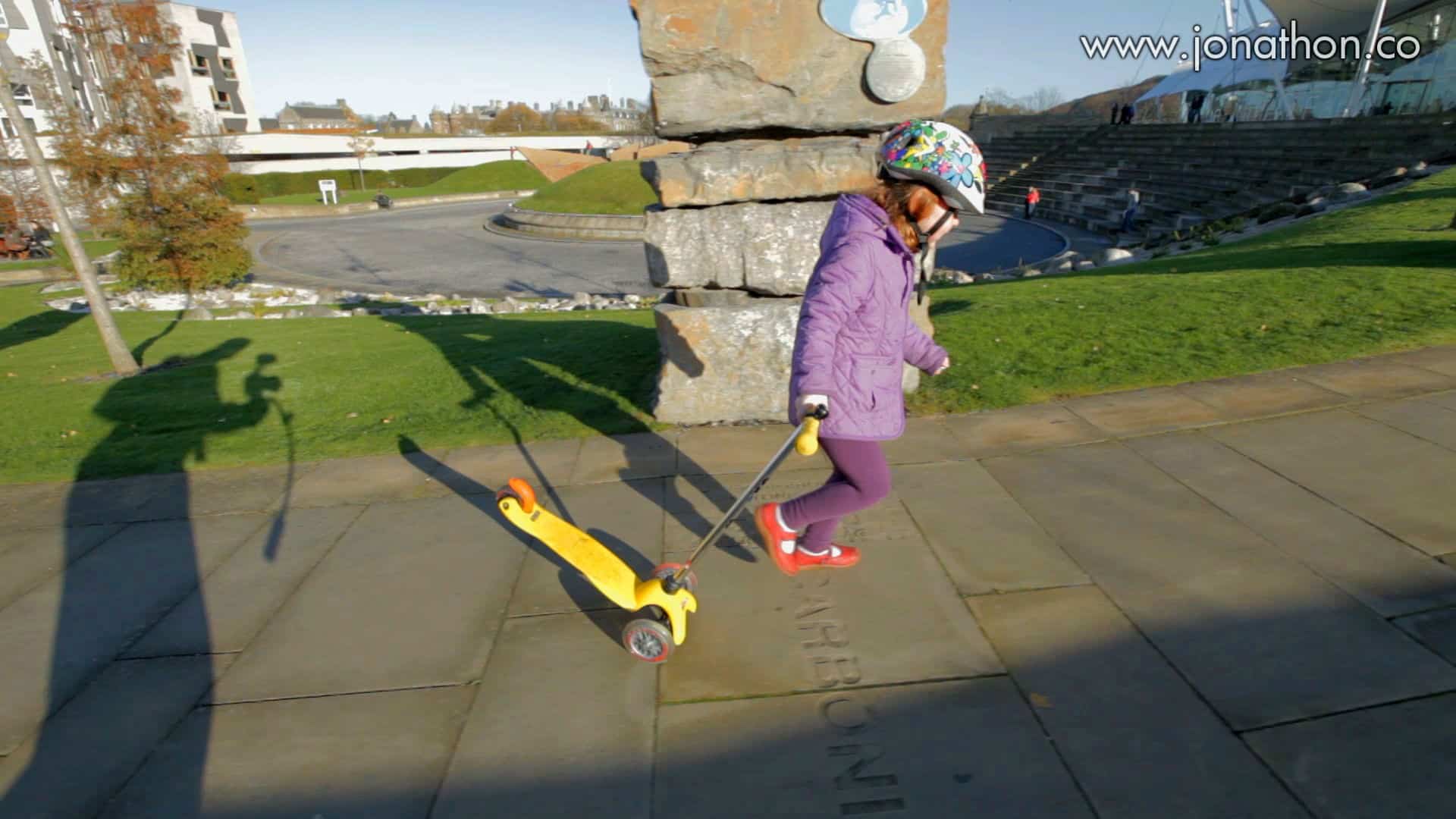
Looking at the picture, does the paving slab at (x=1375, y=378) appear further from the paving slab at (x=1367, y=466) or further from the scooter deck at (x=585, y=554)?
the scooter deck at (x=585, y=554)

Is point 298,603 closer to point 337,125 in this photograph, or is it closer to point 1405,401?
point 1405,401

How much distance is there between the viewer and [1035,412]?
16.7ft

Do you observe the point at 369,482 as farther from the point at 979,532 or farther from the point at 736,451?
the point at 979,532

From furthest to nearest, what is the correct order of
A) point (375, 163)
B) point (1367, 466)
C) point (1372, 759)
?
A: point (375, 163), point (1367, 466), point (1372, 759)

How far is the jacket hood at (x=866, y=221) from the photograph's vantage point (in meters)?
3.02

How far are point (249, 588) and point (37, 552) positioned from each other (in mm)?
1521

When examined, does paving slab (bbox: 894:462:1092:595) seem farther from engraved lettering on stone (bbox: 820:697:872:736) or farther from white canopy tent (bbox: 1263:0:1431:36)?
white canopy tent (bbox: 1263:0:1431:36)

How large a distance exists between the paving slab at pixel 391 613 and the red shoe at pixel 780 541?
4.08ft

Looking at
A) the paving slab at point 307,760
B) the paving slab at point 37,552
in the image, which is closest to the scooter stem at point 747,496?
the paving slab at point 307,760

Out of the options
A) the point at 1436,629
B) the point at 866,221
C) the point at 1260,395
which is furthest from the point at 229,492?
the point at 1260,395

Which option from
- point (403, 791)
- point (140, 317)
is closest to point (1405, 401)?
point (403, 791)

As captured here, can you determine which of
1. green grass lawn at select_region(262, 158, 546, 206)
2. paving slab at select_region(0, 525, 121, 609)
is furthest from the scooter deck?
green grass lawn at select_region(262, 158, 546, 206)

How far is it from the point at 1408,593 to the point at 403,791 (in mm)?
3774

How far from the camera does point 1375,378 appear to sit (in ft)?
16.1
